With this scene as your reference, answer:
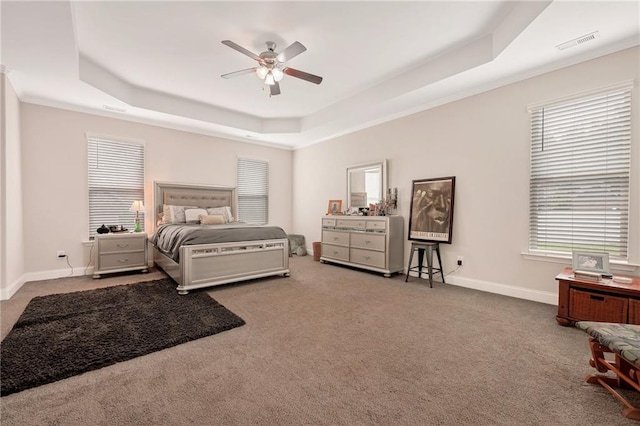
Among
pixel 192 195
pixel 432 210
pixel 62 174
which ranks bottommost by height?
pixel 432 210

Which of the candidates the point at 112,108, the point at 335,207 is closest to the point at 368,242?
the point at 335,207

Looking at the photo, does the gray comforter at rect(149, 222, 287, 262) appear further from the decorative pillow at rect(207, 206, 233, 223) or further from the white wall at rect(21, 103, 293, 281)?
the white wall at rect(21, 103, 293, 281)

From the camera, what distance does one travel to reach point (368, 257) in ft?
15.8

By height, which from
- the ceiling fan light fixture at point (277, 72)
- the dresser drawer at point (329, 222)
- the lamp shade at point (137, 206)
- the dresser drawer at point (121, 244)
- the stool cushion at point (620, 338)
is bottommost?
the stool cushion at point (620, 338)

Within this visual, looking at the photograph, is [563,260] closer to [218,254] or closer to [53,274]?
[218,254]

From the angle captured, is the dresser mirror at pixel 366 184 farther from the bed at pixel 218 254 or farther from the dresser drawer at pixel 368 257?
the bed at pixel 218 254

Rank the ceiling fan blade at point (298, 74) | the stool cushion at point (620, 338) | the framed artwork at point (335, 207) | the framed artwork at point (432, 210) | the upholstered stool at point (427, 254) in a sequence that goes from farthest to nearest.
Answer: the framed artwork at point (335, 207)
the framed artwork at point (432, 210)
the upholstered stool at point (427, 254)
the ceiling fan blade at point (298, 74)
the stool cushion at point (620, 338)

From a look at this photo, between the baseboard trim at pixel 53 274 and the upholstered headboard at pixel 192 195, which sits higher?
the upholstered headboard at pixel 192 195

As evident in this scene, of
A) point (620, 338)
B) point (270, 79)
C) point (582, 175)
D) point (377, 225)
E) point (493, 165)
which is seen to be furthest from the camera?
point (377, 225)

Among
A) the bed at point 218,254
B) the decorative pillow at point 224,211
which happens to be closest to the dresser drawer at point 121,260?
the bed at point 218,254

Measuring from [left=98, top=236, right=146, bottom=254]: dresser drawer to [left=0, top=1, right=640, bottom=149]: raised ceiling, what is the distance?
2111mm

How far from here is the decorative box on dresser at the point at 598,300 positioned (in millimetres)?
2367

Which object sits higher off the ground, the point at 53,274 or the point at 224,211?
the point at 224,211

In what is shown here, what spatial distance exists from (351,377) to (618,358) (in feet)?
5.41
